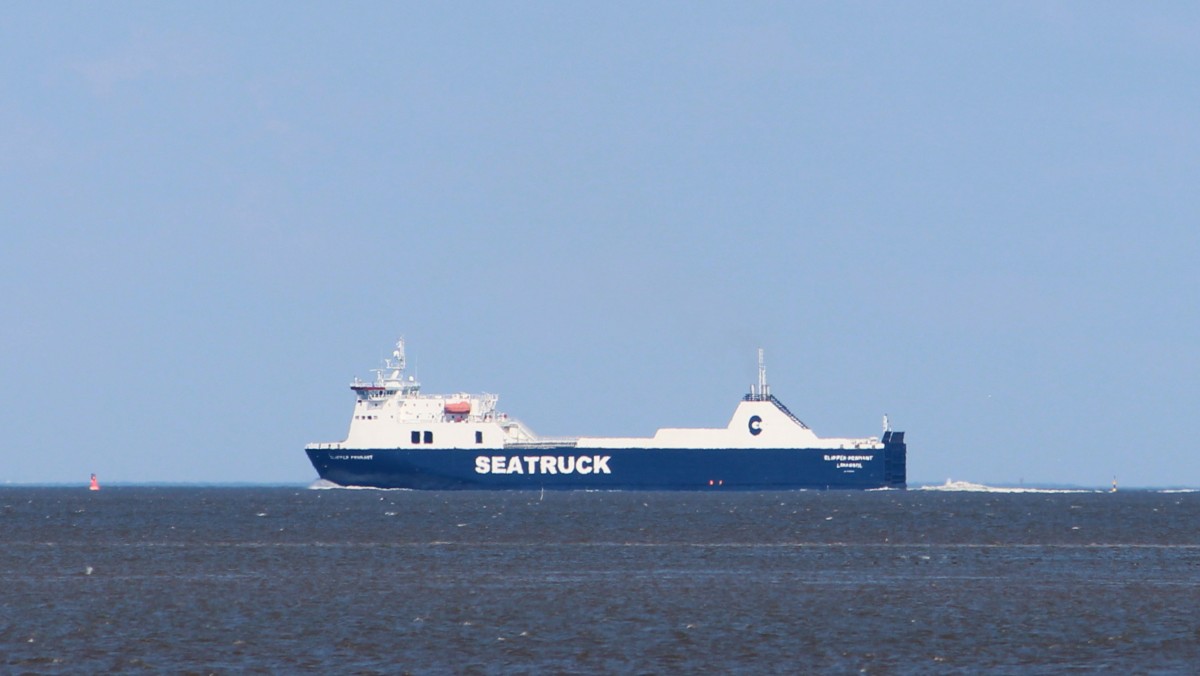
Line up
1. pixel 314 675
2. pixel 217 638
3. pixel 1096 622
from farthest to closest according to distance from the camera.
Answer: pixel 1096 622
pixel 217 638
pixel 314 675

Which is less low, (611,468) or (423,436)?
(423,436)

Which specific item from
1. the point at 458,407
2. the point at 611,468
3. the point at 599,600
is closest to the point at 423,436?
the point at 458,407

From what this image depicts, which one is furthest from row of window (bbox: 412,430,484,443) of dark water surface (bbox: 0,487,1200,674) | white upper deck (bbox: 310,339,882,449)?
dark water surface (bbox: 0,487,1200,674)

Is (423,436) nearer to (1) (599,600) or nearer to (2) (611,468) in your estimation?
(2) (611,468)

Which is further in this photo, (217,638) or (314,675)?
(217,638)

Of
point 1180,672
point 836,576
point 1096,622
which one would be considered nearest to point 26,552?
point 836,576

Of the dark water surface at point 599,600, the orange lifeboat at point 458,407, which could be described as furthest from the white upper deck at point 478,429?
the dark water surface at point 599,600

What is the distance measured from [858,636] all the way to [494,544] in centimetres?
3009

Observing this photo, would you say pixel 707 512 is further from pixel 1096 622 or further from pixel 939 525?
pixel 1096 622

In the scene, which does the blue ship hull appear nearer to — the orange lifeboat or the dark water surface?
the orange lifeboat

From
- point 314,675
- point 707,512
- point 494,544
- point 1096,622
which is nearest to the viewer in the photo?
point 314,675

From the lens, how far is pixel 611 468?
112562mm

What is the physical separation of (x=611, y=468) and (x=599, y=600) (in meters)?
75.6

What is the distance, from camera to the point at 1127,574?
45.2 m
